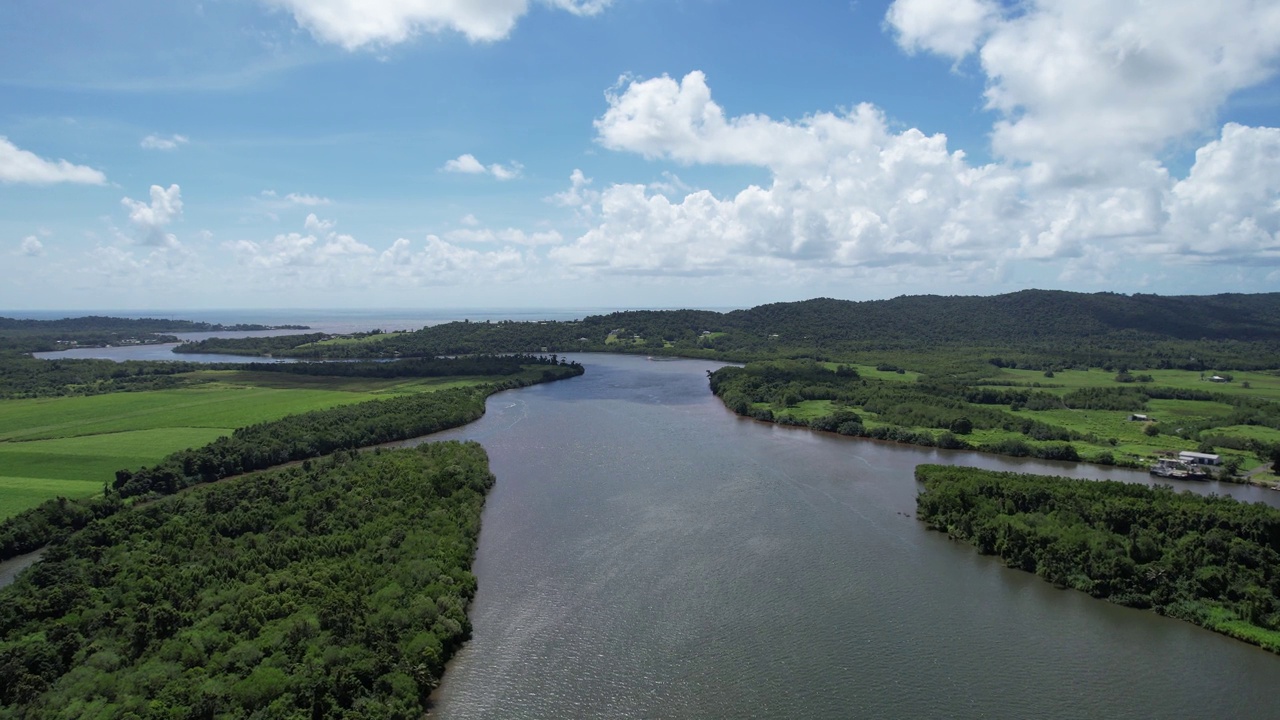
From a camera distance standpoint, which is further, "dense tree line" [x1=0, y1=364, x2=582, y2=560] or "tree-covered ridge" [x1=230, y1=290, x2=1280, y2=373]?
"tree-covered ridge" [x1=230, y1=290, x2=1280, y2=373]

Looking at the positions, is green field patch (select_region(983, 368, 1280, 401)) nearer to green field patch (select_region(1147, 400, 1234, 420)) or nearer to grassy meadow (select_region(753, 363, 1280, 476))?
grassy meadow (select_region(753, 363, 1280, 476))

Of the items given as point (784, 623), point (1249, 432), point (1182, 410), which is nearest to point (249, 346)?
point (784, 623)

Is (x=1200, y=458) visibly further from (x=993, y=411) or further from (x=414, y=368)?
(x=414, y=368)

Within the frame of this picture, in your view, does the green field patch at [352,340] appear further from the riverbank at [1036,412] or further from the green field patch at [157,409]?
the riverbank at [1036,412]

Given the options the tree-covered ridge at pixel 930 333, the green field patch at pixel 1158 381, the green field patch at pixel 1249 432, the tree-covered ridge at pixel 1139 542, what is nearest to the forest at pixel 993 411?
the green field patch at pixel 1249 432

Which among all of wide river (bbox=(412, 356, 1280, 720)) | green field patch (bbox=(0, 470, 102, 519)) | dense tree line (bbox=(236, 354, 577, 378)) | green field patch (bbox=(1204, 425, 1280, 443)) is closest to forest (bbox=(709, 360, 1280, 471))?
green field patch (bbox=(1204, 425, 1280, 443))

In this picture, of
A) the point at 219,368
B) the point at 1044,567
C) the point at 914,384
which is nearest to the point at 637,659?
the point at 1044,567
